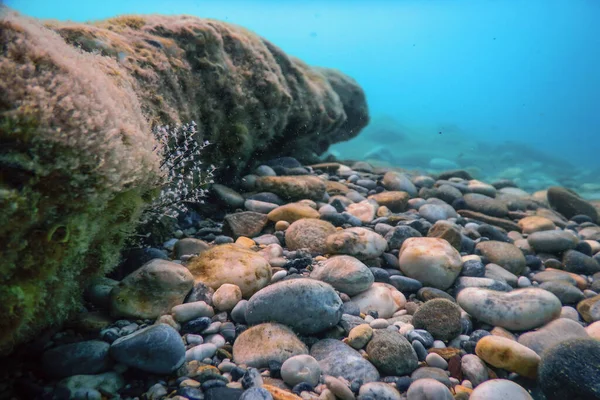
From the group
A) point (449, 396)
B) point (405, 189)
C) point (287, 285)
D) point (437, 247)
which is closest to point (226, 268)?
point (287, 285)

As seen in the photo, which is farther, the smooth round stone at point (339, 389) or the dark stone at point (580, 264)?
the dark stone at point (580, 264)

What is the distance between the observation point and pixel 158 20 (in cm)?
570

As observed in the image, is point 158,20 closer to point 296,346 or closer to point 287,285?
point 287,285

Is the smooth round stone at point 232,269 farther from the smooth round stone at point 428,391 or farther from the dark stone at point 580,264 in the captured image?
the dark stone at point 580,264

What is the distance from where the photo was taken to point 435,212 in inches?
258

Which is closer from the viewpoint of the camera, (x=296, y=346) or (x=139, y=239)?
(x=296, y=346)

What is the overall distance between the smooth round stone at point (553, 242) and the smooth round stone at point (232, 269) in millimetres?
4908

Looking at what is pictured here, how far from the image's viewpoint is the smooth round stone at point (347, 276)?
3.81 m

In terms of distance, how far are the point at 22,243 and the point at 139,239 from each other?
2.48 m

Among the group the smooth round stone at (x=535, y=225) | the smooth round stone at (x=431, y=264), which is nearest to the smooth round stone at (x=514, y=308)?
the smooth round stone at (x=431, y=264)

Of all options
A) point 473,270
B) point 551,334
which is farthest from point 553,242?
point 551,334

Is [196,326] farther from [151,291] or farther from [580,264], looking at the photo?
[580,264]

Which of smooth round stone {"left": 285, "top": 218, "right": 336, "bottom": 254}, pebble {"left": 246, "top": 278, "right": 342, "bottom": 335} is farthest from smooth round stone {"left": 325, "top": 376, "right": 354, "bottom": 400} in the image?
smooth round stone {"left": 285, "top": 218, "right": 336, "bottom": 254}

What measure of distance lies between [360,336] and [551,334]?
6.54 feet
